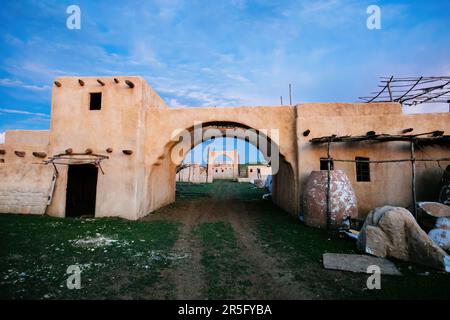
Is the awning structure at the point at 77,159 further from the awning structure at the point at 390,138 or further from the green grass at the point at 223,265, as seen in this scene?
the awning structure at the point at 390,138

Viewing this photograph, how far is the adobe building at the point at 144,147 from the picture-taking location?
9.34m

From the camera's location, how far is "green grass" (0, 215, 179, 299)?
12.8ft

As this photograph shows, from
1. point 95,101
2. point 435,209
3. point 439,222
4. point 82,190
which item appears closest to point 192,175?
point 82,190

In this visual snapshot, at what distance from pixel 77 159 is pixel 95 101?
2.81 meters

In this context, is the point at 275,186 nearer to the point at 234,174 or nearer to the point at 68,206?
the point at 68,206

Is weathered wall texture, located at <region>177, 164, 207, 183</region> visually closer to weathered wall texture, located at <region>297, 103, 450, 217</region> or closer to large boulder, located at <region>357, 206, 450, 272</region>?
weathered wall texture, located at <region>297, 103, 450, 217</region>

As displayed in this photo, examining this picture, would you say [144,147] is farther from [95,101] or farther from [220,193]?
[220,193]

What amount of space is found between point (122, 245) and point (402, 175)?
34.5 feet

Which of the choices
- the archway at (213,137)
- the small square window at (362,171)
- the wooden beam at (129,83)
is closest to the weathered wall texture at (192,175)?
the archway at (213,137)

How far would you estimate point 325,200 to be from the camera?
318 inches

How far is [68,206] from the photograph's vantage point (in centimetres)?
1152

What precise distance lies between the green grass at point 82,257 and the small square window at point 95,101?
5073 mm

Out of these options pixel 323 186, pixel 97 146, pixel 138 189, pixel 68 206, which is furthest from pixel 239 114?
pixel 68 206

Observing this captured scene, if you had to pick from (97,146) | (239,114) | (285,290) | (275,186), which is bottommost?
(285,290)
